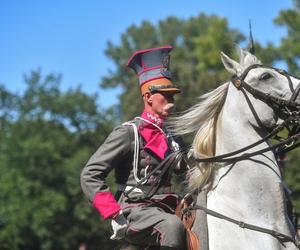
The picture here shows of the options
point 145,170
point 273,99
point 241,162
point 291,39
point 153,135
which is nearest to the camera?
point 273,99

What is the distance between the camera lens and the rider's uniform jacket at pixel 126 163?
23.7ft

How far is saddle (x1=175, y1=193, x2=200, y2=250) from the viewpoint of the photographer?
7.01 m

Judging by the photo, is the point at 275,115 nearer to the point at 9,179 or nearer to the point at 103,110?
the point at 9,179

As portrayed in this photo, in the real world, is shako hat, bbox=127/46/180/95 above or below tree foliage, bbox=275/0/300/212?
below

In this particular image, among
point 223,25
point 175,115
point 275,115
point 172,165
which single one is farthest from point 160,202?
point 223,25

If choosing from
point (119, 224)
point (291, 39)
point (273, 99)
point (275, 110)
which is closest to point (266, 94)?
point (273, 99)

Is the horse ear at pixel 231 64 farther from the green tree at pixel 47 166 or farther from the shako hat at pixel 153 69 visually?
the green tree at pixel 47 166

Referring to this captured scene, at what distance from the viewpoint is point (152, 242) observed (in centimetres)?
722

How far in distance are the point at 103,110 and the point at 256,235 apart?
176 feet

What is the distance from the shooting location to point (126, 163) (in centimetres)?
764

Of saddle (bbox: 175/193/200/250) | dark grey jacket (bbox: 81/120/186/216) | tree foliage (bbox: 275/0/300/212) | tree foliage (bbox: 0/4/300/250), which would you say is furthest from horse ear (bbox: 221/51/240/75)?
tree foliage (bbox: 275/0/300/212)

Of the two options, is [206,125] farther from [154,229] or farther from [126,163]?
[154,229]

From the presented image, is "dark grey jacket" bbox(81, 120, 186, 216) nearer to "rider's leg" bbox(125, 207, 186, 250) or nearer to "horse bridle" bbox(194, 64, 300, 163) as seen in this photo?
"rider's leg" bbox(125, 207, 186, 250)

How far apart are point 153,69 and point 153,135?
0.81m
